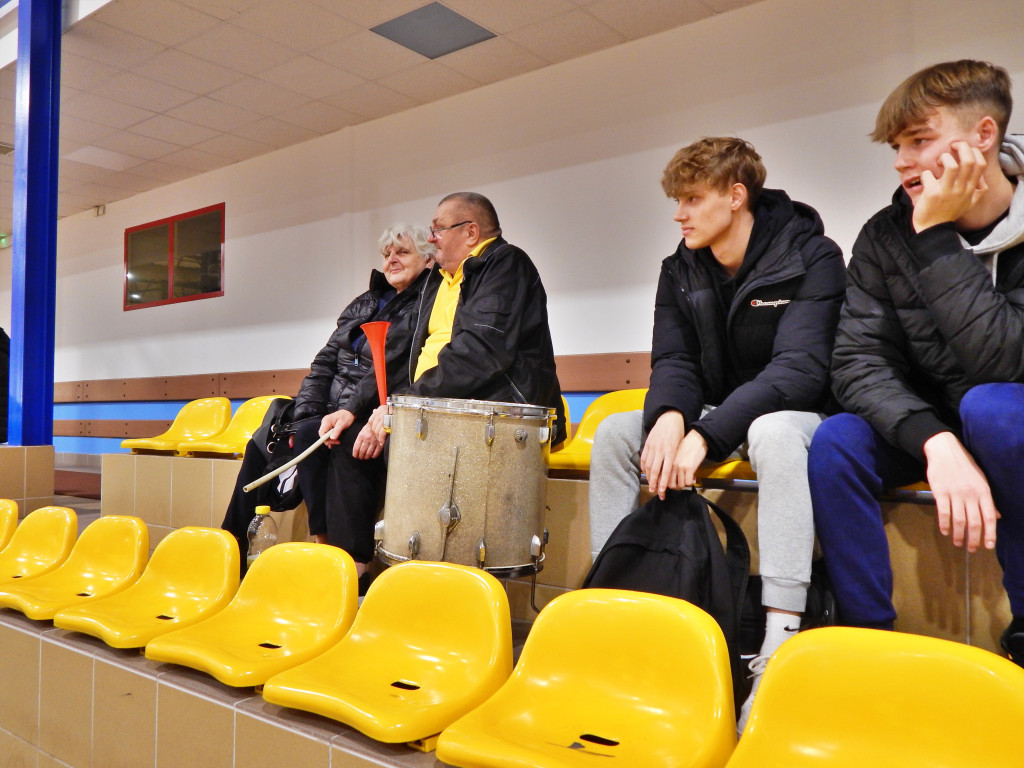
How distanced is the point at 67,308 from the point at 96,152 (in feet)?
9.11

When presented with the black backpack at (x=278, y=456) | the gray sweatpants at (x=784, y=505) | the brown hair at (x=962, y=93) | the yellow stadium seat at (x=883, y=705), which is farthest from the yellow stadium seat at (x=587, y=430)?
the yellow stadium seat at (x=883, y=705)

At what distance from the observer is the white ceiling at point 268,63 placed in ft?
13.4

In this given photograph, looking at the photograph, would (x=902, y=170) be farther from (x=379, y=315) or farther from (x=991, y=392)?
(x=379, y=315)

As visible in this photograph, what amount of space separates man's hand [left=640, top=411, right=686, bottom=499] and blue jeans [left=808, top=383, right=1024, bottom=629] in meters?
0.30

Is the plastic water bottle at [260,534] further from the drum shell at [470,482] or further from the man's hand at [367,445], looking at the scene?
the drum shell at [470,482]

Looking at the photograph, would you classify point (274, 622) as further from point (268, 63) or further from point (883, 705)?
point (268, 63)

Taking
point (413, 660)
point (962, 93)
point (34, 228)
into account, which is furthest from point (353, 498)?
point (34, 228)

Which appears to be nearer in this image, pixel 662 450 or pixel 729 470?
pixel 662 450

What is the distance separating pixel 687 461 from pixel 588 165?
323 cm

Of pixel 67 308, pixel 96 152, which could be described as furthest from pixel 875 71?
pixel 67 308

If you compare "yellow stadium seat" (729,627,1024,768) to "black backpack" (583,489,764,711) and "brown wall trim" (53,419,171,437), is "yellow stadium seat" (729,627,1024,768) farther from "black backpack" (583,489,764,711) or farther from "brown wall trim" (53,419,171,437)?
"brown wall trim" (53,419,171,437)

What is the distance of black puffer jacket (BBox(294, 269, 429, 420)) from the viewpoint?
2.87 m

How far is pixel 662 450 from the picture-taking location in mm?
1704

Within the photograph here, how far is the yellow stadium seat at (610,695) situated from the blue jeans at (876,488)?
401 mm
